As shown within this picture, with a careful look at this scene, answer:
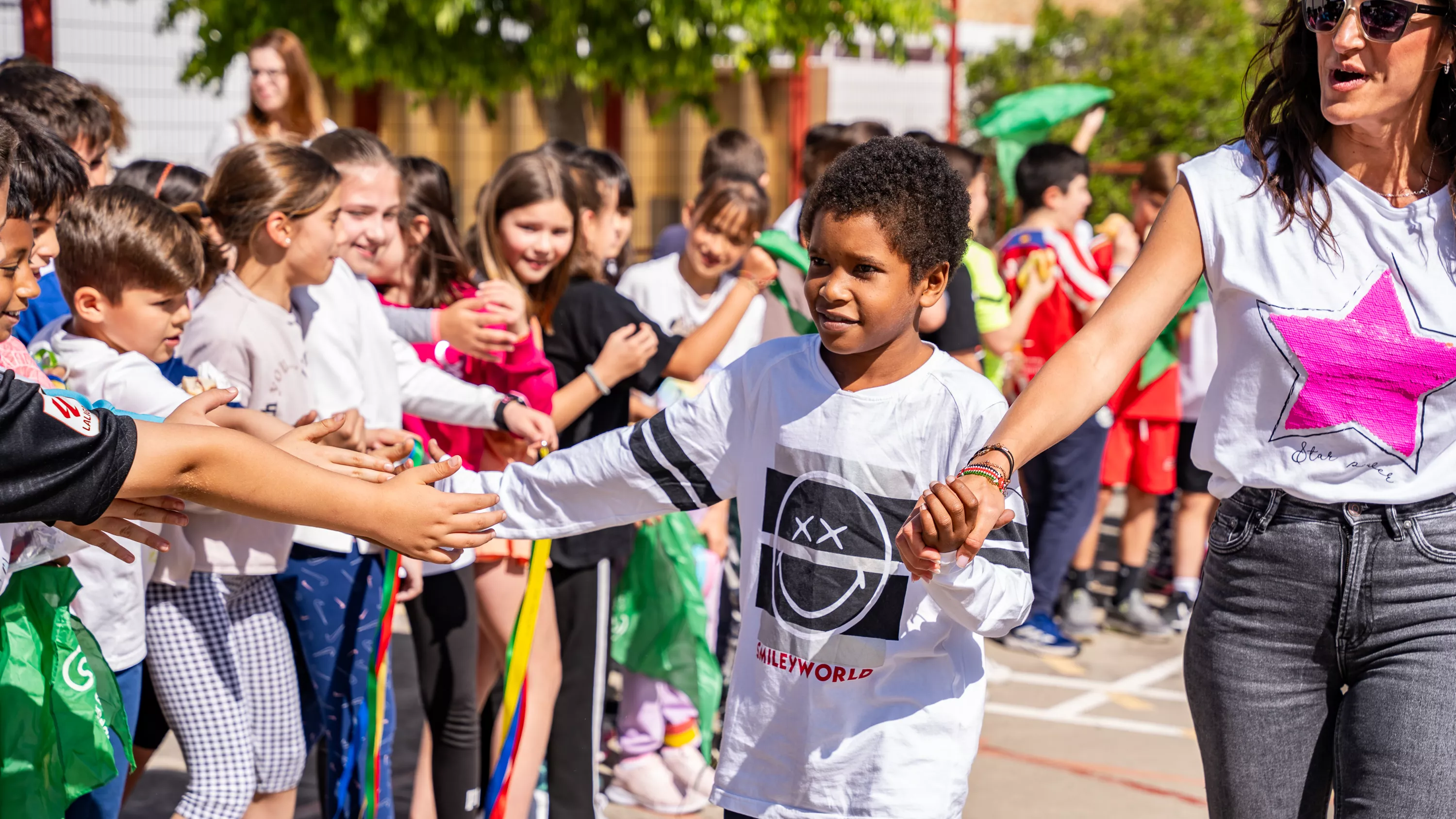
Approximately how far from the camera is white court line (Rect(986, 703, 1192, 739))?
5090mm

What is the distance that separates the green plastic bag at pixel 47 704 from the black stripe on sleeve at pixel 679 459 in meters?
1.14

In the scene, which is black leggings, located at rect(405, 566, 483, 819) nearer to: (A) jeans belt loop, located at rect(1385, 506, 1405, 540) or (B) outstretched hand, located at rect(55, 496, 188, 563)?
(B) outstretched hand, located at rect(55, 496, 188, 563)

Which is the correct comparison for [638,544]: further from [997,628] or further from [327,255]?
[997,628]

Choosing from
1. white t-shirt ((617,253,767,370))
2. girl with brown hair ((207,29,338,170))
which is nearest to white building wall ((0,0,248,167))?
girl with brown hair ((207,29,338,170))

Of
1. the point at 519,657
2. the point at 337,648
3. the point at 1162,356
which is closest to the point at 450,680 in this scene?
the point at 337,648

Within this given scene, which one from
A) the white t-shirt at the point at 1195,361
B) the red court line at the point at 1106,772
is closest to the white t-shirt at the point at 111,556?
the red court line at the point at 1106,772

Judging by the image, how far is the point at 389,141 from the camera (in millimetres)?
16891

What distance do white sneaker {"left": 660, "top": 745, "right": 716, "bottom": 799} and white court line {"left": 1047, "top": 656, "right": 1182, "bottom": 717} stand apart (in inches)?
60.7

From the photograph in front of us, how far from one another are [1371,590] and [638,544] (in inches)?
99.2

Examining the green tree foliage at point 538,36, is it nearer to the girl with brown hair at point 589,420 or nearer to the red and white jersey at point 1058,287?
the red and white jersey at point 1058,287

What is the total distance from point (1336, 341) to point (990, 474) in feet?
2.12

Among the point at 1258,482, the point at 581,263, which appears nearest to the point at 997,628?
the point at 1258,482

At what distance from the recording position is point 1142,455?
6539 mm

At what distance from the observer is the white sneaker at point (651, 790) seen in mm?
4281
